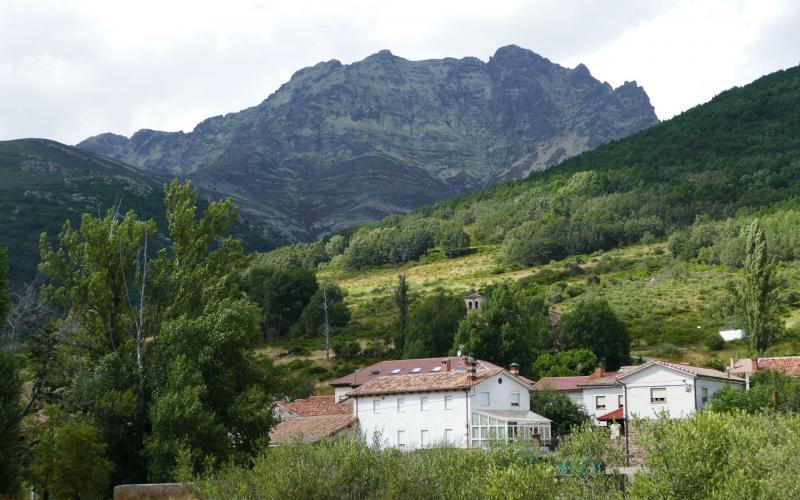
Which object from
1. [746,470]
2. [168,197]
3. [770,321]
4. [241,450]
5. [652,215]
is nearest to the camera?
[746,470]

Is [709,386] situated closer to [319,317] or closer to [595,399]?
[595,399]

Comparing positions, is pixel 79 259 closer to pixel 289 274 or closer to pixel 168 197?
pixel 168 197

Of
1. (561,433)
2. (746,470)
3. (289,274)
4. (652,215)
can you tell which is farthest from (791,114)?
(746,470)

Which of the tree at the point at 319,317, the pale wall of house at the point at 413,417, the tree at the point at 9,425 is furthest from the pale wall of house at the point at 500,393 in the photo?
the tree at the point at 319,317

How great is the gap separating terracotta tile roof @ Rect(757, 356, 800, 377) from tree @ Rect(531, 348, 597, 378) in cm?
1600

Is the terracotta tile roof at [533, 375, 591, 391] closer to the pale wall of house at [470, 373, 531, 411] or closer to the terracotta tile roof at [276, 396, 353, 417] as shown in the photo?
the pale wall of house at [470, 373, 531, 411]

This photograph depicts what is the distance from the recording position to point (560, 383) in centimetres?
6494

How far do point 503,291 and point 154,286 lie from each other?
46.5 metres

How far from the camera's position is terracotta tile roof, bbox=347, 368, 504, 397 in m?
54.2

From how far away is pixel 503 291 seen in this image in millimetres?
80250

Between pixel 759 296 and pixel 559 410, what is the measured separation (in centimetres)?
2127

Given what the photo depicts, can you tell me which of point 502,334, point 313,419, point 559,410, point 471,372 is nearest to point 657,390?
point 559,410

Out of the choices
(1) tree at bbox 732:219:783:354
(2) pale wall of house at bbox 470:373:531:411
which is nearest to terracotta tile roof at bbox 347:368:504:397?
(2) pale wall of house at bbox 470:373:531:411

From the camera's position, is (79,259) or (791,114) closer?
(79,259)
